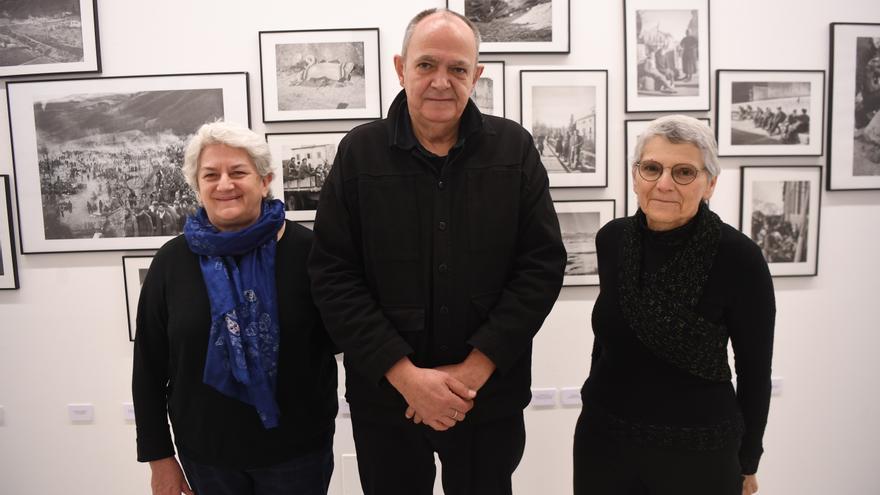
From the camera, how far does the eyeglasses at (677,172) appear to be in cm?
121

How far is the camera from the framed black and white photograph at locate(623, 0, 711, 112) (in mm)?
2033

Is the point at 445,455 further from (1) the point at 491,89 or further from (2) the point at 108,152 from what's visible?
(2) the point at 108,152

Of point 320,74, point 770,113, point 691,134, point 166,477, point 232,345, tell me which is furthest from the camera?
point 770,113

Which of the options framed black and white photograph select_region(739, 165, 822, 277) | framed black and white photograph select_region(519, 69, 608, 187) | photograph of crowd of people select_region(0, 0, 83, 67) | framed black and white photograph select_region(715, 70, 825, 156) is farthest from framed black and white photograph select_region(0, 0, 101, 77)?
framed black and white photograph select_region(739, 165, 822, 277)

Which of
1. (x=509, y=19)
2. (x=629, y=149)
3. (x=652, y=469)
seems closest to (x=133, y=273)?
(x=509, y=19)

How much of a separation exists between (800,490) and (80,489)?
3.37 m

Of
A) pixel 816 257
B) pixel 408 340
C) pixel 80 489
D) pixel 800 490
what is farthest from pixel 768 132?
pixel 80 489

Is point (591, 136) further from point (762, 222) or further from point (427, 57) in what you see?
point (427, 57)

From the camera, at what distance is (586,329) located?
214 centimetres

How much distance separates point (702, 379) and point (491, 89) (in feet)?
4.40

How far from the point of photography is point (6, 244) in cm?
209

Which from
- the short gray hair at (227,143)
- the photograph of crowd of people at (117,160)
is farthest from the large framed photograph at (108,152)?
the short gray hair at (227,143)

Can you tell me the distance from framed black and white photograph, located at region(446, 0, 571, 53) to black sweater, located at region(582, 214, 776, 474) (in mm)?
1064

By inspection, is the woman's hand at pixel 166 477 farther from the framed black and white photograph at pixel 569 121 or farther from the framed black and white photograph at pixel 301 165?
the framed black and white photograph at pixel 569 121
